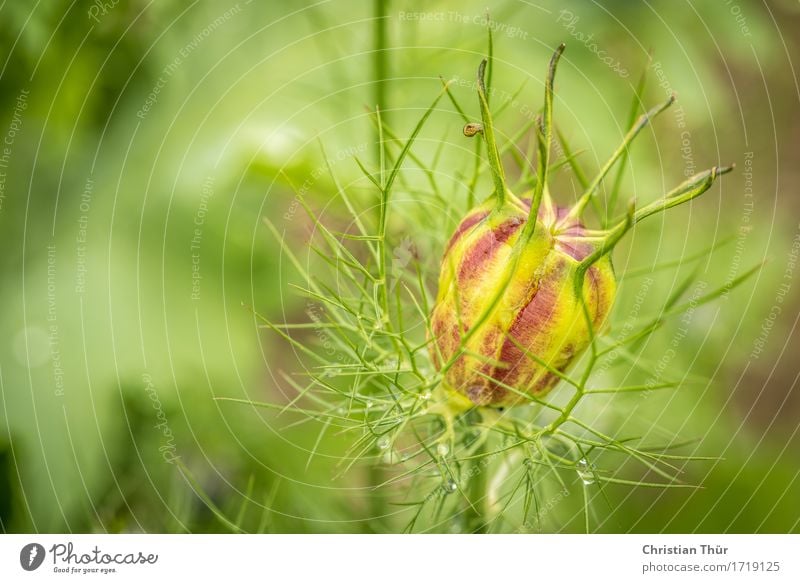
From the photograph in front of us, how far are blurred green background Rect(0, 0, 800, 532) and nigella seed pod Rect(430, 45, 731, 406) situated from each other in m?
0.39

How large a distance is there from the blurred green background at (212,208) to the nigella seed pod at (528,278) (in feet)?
1.27

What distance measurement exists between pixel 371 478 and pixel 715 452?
0.65 meters

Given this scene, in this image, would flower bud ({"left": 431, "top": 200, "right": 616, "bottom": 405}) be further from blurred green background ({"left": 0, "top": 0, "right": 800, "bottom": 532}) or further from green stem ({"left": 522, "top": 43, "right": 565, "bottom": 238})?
blurred green background ({"left": 0, "top": 0, "right": 800, "bottom": 532})

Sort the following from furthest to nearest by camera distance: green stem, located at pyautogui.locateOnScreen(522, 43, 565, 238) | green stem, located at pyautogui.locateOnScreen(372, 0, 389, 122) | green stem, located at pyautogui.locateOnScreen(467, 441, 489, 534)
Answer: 1. green stem, located at pyautogui.locateOnScreen(372, 0, 389, 122)
2. green stem, located at pyautogui.locateOnScreen(467, 441, 489, 534)
3. green stem, located at pyautogui.locateOnScreen(522, 43, 565, 238)

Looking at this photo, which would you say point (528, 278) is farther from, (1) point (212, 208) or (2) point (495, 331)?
(1) point (212, 208)

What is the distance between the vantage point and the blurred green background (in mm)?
1114

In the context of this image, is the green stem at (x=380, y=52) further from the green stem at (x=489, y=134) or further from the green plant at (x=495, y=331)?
the green stem at (x=489, y=134)

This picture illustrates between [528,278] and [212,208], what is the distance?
0.71 metres
